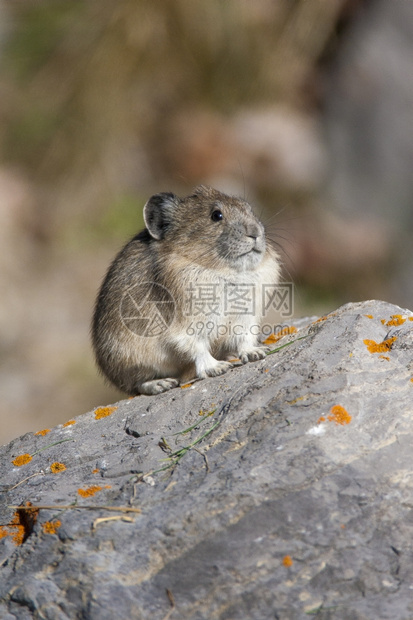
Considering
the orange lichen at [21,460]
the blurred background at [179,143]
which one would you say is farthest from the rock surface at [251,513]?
the blurred background at [179,143]

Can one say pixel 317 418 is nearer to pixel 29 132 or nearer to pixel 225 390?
pixel 225 390

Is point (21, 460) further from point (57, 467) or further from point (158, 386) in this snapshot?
point (158, 386)

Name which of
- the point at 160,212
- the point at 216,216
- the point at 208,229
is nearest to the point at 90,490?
the point at 208,229

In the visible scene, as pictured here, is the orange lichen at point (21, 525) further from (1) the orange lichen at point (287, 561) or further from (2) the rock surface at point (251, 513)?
(1) the orange lichen at point (287, 561)

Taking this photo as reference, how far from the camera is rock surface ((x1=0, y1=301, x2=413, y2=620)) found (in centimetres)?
383

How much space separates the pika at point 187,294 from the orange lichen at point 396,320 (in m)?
1.09

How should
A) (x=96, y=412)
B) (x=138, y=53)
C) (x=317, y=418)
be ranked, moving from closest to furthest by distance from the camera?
(x=317, y=418)
(x=96, y=412)
(x=138, y=53)

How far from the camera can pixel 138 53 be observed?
11.5 metres

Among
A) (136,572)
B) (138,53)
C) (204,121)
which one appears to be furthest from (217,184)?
(136,572)

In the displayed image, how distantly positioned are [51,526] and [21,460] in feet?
4.06

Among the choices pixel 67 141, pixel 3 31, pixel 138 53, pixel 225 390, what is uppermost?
pixel 3 31

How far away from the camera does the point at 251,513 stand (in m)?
4.11

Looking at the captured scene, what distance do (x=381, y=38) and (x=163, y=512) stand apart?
35.2 ft

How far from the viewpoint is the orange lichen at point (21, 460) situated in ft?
17.7
